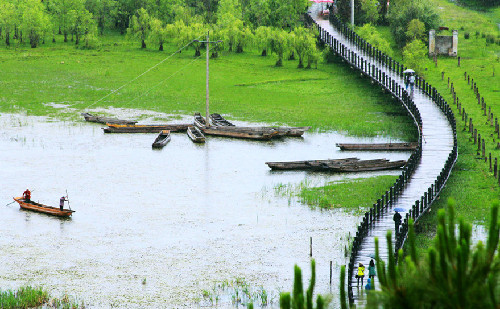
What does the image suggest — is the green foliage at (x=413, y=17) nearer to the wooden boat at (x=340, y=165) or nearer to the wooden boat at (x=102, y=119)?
the wooden boat at (x=102, y=119)

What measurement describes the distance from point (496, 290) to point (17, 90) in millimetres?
68625

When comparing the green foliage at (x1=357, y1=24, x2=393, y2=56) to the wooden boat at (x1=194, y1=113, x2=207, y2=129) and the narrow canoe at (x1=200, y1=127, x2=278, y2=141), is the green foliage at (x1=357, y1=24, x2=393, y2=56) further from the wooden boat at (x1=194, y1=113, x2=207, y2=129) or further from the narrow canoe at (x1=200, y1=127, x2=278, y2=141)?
the narrow canoe at (x1=200, y1=127, x2=278, y2=141)

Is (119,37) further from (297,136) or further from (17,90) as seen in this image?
(297,136)

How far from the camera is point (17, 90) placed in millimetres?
76812

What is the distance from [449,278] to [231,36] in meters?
81.4

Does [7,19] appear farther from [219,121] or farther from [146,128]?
[219,121]

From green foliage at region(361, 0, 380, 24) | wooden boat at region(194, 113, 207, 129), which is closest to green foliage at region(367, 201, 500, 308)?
wooden boat at region(194, 113, 207, 129)

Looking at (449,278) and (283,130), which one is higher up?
(449,278)

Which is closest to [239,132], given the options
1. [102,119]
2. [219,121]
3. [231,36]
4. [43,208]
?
[219,121]

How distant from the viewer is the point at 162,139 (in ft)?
198

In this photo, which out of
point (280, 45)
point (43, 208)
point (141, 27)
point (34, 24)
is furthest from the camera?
point (141, 27)

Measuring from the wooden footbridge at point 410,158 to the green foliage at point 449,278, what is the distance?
131 centimetres

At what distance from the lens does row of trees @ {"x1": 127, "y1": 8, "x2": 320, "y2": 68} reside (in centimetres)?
8688

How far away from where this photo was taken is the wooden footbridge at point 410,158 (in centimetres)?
3272
